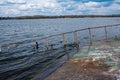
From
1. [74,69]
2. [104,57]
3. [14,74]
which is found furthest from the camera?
[14,74]

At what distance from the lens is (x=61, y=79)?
28.6 feet

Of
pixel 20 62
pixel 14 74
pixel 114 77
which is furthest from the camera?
pixel 20 62

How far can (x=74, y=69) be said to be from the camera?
10.4m

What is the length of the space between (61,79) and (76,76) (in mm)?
739

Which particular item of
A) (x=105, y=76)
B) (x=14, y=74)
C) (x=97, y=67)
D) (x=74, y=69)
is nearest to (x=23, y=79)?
(x=14, y=74)

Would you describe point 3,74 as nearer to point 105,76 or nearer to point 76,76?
point 76,76

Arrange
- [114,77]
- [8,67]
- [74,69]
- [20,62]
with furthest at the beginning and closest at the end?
[20,62] < [8,67] < [74,69] < [114,77]

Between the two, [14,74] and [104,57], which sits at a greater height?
[104,57]

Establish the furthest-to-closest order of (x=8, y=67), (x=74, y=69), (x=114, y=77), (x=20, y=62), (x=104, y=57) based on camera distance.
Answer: (x=20, y=62) → (x=8, y=67) → (x=104, y=57) → (x=74, y=69) → (x=114, y=77)

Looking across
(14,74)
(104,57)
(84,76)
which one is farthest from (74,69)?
(14,74)

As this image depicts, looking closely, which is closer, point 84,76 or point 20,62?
point 84,76

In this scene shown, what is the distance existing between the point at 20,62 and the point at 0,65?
77.7 inches

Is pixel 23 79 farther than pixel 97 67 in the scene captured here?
Yes

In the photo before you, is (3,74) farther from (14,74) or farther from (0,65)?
(0,65)
